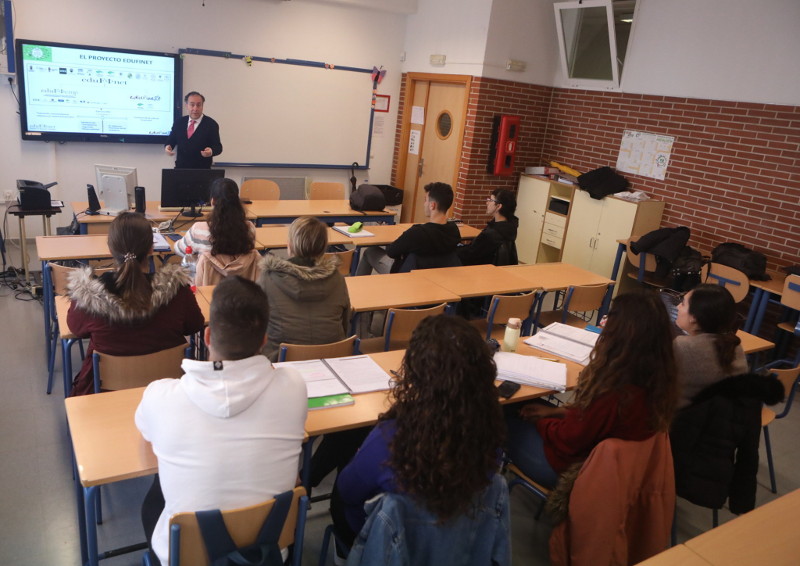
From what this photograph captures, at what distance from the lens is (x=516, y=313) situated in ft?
12.3

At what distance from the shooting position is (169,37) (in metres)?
6.53

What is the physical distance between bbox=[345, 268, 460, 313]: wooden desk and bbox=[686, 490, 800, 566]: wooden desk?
6.67 ft

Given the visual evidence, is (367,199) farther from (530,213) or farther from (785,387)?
(785,387)

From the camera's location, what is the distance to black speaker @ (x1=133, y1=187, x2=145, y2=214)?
4738 mm

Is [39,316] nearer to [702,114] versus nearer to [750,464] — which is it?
[750,464]

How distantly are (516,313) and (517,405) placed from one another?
0.99 meters

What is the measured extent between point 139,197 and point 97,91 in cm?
225

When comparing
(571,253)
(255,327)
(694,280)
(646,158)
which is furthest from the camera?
(571,253)

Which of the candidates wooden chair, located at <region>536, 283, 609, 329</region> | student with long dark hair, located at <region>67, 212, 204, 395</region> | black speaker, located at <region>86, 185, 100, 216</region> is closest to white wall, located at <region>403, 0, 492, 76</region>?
wooden chair, located at <region>536, 283, 609, 329</region>

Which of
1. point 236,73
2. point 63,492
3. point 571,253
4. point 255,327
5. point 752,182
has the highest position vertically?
point 236,73

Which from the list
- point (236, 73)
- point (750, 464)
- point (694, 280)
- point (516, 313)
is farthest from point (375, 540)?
point (236, 73)

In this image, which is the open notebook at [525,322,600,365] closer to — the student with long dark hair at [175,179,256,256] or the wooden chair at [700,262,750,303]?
the student with long dark hair at [175,179,256,256]

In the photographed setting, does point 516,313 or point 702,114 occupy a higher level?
point 702,114

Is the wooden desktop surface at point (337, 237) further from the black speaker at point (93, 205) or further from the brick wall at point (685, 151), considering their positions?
the brick wall at point (685, 151)
